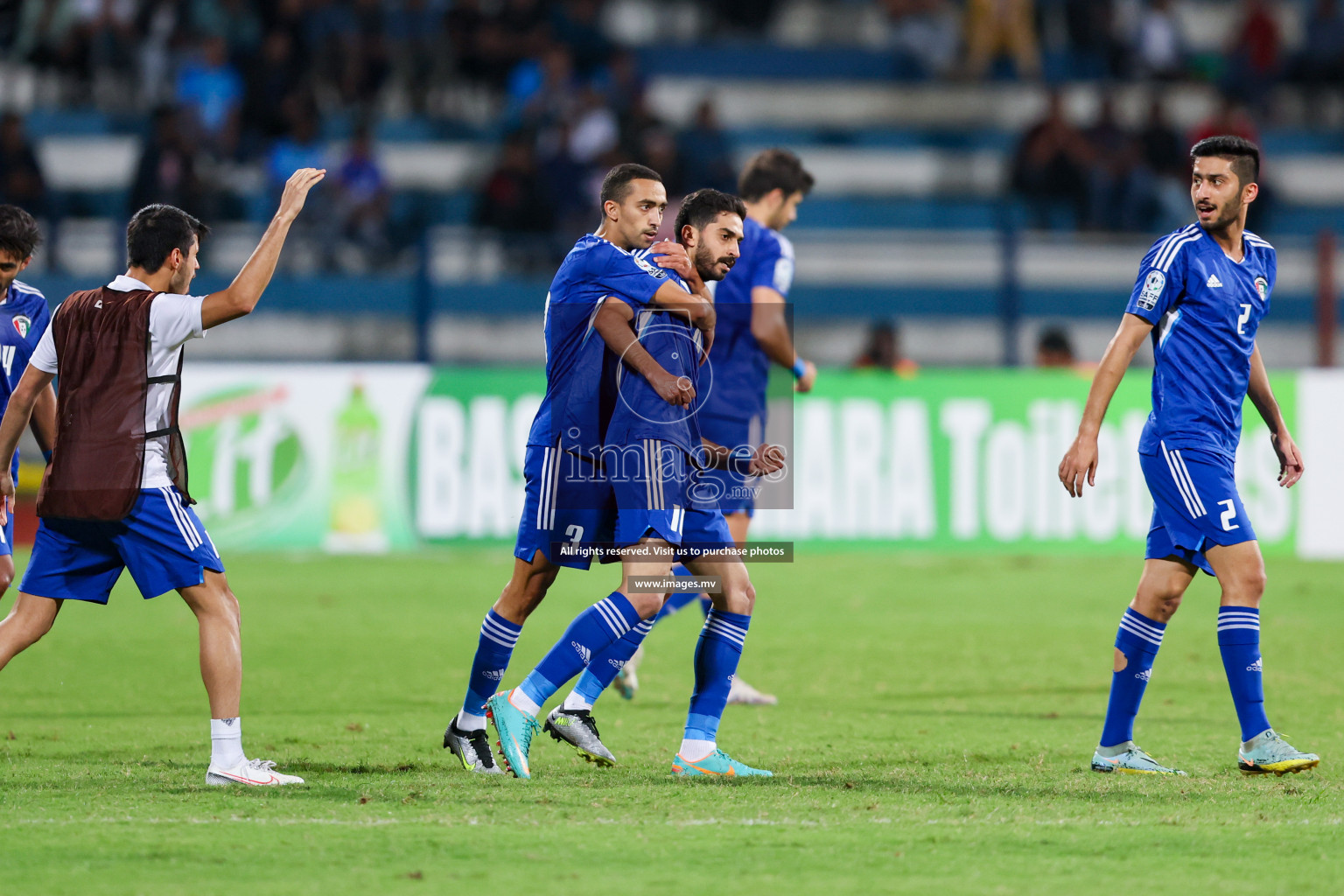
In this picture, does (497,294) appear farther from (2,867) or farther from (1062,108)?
(2,867)

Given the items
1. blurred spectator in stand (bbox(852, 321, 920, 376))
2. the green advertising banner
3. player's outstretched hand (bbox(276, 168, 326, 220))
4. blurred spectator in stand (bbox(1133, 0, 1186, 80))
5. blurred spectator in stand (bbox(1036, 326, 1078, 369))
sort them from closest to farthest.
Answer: player's outstretched hand (bbox(276, 168, 326, 220)) < the green advertising banner < blurred spectator in stand (bbox(852, 321, 920, 376)) < blurred spectator in stand (bbox(1036, 326, 1078, 369)) < blurred spectator in stand (bbox(1133, 0, 1186, 80))

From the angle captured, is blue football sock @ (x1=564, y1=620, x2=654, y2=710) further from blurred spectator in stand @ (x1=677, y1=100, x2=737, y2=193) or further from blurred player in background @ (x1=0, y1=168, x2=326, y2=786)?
blurred spectator in stand @ (x1=677, y1=100, x2=737, y2=193)

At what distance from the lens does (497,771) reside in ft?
20.0

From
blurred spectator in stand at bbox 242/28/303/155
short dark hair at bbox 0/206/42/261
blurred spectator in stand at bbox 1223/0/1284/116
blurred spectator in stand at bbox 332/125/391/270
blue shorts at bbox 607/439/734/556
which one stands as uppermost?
blurred spectator in stand at bbox 1223/0/1284/116

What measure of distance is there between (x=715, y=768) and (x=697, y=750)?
0.09 meters

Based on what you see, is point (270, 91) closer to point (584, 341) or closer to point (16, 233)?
point (16, 233)

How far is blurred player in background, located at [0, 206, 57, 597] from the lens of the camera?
6621 mm

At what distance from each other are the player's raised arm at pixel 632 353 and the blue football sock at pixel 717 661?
0.83 meters

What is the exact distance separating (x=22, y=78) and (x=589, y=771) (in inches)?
709

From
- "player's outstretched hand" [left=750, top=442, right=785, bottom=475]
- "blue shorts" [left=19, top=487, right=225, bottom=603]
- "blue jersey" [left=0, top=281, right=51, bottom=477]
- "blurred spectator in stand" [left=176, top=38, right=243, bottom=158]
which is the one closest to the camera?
"blue shorts" [left=19, top=487, right=225, bottom=603]

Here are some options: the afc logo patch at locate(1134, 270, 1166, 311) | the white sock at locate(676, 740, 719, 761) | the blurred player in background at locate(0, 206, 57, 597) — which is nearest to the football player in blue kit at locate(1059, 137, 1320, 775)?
the afc logo patch at locate(1134, 270, 1166, 311)

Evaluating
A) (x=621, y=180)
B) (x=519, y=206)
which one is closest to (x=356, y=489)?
(x=519, y=206)

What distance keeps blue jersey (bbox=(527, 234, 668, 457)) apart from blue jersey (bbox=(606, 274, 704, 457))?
3.0 inches

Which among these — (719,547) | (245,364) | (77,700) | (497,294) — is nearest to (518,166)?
(497,294)
